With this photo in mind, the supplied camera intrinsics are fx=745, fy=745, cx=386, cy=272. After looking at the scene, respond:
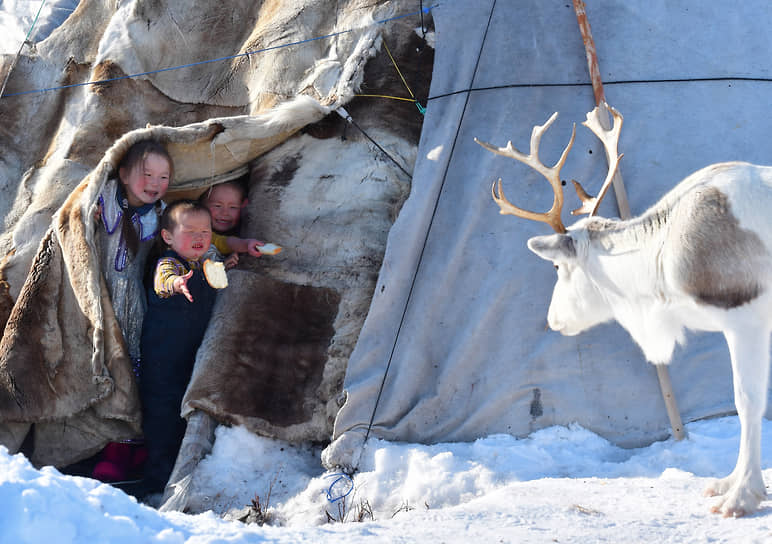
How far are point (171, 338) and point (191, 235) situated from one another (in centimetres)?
58

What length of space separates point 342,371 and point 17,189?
309 centimetres

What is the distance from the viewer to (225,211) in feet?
14.8

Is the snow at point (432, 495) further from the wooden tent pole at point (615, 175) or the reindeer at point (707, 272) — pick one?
the reindeer at point (707, 272)

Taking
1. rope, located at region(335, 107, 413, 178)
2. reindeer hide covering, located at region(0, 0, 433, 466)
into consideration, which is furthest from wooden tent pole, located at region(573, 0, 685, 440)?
rope, located at region(335, 107, 413, 178)

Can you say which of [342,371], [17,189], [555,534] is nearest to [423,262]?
[342,371]

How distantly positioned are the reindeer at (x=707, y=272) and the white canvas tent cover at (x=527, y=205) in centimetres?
61

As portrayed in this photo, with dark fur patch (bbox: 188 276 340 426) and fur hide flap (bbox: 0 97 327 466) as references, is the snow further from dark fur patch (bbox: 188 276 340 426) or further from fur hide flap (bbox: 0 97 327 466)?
fur hide flap (bbox: 0 97 327 466)

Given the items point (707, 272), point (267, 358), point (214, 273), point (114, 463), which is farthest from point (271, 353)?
point (707, 272)

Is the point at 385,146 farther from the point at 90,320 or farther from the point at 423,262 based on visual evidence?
the point at 90,320

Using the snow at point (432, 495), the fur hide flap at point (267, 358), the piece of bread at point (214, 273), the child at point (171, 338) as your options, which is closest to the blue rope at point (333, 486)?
the snow at point (432, 495)

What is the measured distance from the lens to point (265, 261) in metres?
4.30

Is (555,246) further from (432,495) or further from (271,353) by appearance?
(271,353)

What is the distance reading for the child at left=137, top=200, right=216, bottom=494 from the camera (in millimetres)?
4016

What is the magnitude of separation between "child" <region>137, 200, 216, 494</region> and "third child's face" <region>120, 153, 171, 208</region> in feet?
0.57
